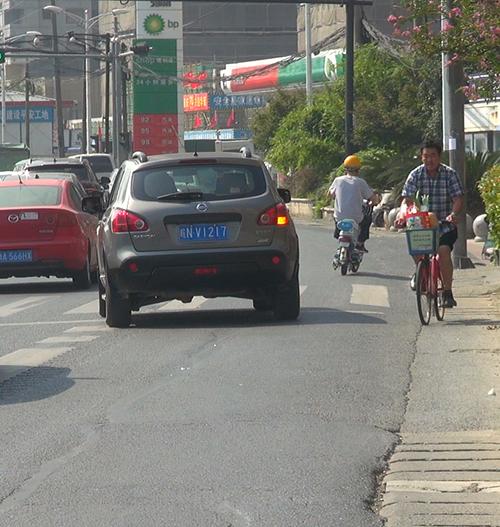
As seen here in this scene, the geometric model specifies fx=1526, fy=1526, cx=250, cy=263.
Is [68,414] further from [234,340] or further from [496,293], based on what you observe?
[496,293]

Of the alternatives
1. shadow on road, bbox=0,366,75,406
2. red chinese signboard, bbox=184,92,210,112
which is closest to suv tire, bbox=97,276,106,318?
A: shadow on road, bbox=0,366,75,406

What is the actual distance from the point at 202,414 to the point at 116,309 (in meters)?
5.12

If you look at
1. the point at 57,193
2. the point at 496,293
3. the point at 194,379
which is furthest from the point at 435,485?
the point at 57,193

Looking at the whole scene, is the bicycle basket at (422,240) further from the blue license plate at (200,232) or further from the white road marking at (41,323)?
the white road marking at (41,323)

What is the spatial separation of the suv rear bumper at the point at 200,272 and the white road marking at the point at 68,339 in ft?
2.15

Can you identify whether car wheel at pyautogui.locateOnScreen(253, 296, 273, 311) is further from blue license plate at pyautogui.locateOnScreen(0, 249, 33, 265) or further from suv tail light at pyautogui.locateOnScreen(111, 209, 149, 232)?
blue license plate at pyautogui.locateOnScreen(0, 249, 33, 265)

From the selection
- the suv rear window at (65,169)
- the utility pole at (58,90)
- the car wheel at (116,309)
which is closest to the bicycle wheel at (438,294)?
the car wheel at (116,309)

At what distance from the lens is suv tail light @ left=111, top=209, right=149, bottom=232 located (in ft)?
45.9

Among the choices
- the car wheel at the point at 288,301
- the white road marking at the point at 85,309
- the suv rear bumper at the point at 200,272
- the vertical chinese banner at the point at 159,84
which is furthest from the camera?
the vertical chinese banner at the point at 159,84

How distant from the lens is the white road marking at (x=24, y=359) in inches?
452

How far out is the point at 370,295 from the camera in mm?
17750

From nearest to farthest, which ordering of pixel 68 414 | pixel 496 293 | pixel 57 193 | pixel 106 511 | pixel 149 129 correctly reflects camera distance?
pixel 106 511 → pixel 68 414 → pixel 496 293 → pixel 57 193 → pixel 149 129

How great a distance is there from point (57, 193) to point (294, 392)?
34.3 ft

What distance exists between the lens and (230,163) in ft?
47.3
